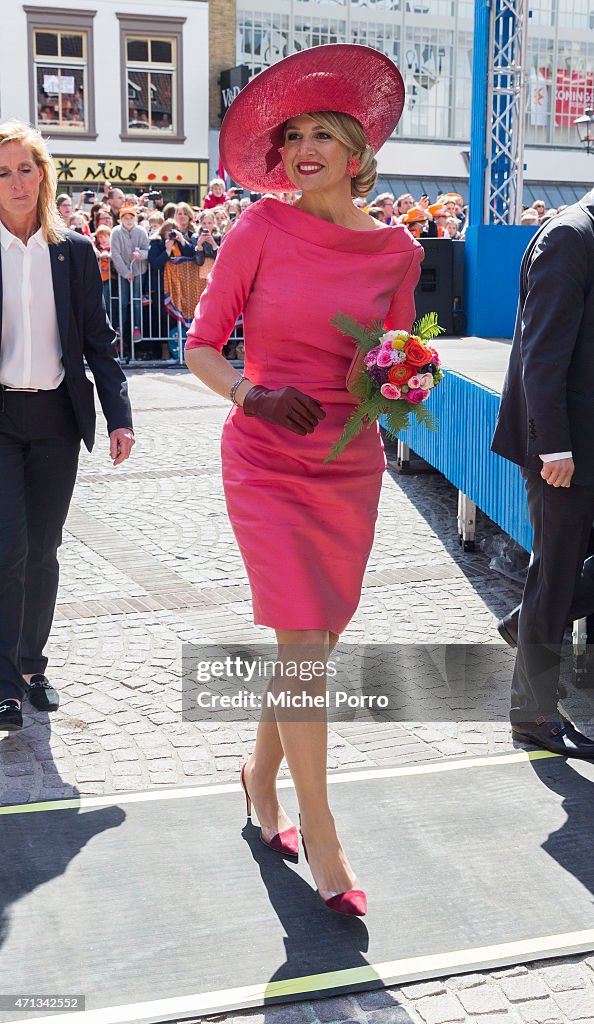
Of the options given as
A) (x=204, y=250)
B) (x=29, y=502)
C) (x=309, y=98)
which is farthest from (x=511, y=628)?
(x=204, y=250)

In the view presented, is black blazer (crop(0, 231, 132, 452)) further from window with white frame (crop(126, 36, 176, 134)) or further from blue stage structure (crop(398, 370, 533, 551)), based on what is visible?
window with white frame (crop(126, 36, 176, 134))

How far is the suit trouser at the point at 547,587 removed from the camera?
14.3 feet

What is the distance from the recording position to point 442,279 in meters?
11.7

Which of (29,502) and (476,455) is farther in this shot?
(476,455)

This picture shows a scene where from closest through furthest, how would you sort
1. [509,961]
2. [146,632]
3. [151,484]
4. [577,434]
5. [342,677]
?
[509,961] → [577,434] → [342,677] → [146,632] → [151,484]

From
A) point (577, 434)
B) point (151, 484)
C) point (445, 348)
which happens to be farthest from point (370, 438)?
point (445, 348)

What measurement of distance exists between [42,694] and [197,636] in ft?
3.36

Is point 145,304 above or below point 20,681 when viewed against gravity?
above

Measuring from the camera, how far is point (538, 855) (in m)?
3.62

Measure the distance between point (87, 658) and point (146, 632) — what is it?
0.42 metres

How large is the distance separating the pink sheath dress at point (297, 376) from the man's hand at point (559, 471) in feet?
3.26

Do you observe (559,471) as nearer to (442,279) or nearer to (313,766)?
(313,766)

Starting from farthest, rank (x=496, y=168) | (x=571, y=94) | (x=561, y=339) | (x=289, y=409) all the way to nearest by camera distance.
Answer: (x=571, y=94)
(x=496, y=168)
(x=561, y=339)
(x=289, y=409)

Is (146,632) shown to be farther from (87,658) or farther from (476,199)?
(476,199)
